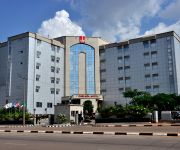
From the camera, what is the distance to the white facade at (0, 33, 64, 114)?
76062mm

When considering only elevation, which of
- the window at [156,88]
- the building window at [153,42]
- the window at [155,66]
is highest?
the building window at [153,42]

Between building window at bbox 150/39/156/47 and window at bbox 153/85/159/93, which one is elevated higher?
building window at bbox 150/39/156/47

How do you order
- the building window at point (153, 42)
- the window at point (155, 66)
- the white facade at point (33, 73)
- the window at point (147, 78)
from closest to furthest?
the white facade at point (33, 73), the window at point (155, 66), the window at point (147, 78), the building window at point (153, 42)

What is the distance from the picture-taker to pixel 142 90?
81.3m

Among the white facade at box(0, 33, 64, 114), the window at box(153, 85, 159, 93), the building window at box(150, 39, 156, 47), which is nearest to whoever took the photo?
the white facade at box(0, 33, 64, 114)

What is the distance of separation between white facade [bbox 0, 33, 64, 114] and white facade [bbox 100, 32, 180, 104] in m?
14.4

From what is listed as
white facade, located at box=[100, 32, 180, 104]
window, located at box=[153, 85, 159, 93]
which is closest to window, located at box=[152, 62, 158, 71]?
white facade, located at box=[100, 32, 180, 104]

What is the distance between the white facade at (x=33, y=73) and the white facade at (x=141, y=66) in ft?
47.2

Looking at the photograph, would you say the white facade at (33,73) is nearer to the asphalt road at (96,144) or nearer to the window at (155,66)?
the window at (155,66)

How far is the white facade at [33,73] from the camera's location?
Answer: 7606cm

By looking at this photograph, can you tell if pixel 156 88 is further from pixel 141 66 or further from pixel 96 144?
pixel 96 144

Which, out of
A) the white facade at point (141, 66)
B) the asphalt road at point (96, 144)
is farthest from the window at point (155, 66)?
the asphalt road at point (96, 144)

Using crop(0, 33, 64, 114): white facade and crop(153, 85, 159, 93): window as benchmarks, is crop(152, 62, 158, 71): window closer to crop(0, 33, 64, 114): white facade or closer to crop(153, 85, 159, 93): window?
crop(153, 85, 159, 93): window

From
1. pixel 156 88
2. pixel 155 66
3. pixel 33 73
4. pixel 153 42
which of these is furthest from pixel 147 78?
pixel 33 73
